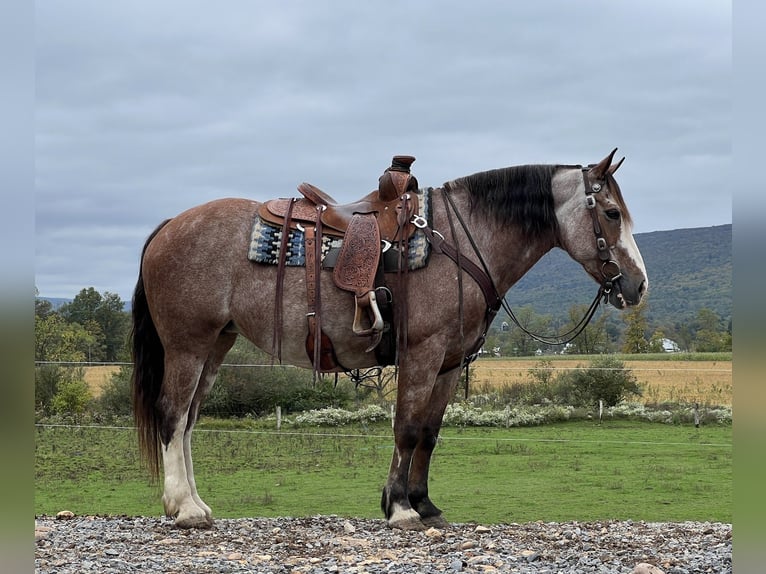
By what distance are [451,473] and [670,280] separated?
71.9 metres

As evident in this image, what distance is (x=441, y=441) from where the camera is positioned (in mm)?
13195

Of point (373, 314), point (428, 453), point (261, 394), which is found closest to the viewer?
point (373, 314)

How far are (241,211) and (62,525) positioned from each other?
289 centimetres

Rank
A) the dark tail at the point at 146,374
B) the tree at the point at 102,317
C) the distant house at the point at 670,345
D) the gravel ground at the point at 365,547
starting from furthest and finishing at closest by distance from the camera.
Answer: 1. the distant house at the point at 670,345
2. the tree at the point at 102,317
3. the dark tail at the point at 146,374
4. the gravel ground at the point at 365,547

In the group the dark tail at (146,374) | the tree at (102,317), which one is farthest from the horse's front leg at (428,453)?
the tree at (102,317)

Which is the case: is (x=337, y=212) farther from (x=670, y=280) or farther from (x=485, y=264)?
(x=670, y=280)

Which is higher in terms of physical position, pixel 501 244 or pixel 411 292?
pixel 501 244

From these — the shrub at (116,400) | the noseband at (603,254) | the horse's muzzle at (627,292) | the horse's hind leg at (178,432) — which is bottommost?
the shrub at (116,400)

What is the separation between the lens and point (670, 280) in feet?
254

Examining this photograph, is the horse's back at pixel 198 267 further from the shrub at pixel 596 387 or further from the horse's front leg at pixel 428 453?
the shrub at pixel 596 387

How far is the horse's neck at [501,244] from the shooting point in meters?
6.18

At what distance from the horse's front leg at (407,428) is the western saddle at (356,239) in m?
0.30

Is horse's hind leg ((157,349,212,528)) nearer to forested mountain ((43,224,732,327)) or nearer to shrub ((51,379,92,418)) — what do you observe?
shrub ((51,379,92,418))

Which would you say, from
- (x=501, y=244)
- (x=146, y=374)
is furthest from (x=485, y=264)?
(x=146, y=374)
